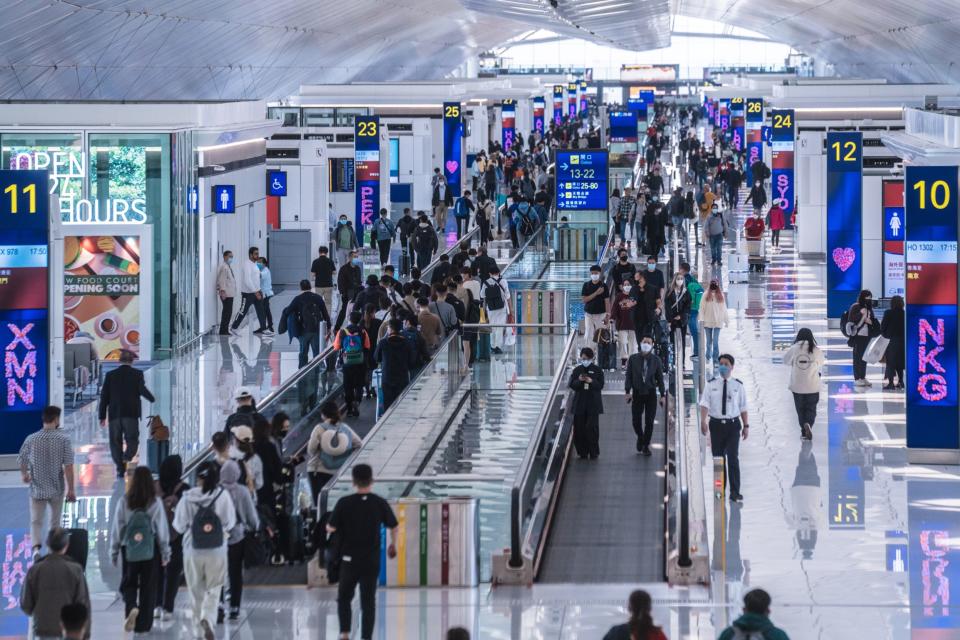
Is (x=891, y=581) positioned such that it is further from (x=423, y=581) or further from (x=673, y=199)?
(x=673, y=199)

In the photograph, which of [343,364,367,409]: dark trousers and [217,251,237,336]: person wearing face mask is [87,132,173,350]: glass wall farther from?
[343,364,367,409]: dark trousers

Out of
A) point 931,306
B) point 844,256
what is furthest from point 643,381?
point 844,256

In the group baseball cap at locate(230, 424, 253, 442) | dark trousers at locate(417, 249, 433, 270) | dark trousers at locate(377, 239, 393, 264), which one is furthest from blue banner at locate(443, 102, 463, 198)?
baseball cap at locate(230, 424, 253, 442)

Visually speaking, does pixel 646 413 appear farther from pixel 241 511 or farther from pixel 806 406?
pixel 241 511

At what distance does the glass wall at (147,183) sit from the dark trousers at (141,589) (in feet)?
42.9

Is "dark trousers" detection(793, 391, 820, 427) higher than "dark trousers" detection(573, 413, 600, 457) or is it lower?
higher

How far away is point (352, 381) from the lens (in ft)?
60.1

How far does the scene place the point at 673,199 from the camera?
37.9m

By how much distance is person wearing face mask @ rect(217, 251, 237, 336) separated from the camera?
25.5m

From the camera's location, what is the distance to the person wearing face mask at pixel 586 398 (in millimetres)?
16141

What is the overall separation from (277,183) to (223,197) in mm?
8675

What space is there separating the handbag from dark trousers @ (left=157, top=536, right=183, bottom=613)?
1070 centimetres

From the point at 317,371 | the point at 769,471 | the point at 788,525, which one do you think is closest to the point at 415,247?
the point at 317,371

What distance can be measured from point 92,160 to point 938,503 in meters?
13.0
